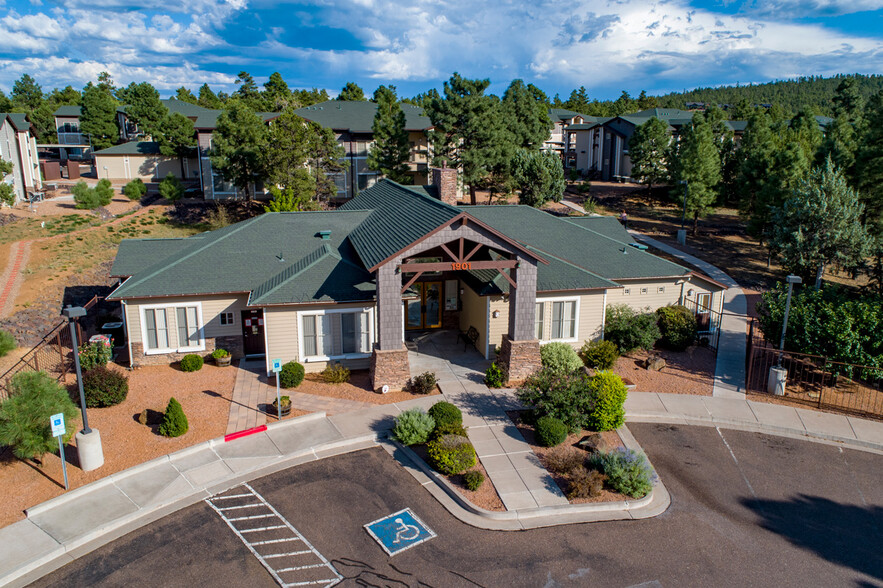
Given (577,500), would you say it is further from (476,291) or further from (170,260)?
(170,260)

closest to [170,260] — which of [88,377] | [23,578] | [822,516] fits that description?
[88,377]

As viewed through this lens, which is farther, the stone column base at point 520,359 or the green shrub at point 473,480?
the stone column base at point 520,359

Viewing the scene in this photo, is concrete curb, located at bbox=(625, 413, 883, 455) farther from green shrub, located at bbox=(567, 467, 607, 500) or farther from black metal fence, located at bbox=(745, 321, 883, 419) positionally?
green shrub, located at bbox=(567, 467, 607, 500)

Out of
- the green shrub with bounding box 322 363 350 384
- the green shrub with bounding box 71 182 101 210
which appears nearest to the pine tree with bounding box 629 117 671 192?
the green shrub with bounding box 322 363 350 384

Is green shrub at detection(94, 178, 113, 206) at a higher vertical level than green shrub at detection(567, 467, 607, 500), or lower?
higher

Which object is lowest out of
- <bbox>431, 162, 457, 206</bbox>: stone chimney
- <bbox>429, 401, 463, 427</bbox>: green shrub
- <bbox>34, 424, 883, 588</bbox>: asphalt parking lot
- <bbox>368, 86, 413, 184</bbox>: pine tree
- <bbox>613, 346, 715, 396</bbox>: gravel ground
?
<bbox>34, 424, 883, 588</bbox>: asphalt parking lot

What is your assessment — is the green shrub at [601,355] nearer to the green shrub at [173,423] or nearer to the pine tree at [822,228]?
the green shrub at [173,423]

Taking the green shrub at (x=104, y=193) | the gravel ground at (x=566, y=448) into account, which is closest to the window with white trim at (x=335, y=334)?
the gravel ground at (x=566, y=448)
